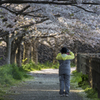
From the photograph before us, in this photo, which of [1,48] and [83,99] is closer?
[83,99]

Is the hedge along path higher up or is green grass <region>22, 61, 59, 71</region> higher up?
the hedge along path

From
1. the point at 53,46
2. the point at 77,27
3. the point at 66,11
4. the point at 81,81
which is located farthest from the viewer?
the point at 53,46

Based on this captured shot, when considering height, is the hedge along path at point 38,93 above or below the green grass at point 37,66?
above

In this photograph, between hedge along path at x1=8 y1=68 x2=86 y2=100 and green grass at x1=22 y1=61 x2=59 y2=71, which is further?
green grass at x1=22 y1=61 x2=59 y2=71

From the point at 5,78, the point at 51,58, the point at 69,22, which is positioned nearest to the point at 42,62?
the point at 51,58

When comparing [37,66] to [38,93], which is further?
[37,66]

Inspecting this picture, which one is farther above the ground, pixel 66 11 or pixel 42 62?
pixel 66 11

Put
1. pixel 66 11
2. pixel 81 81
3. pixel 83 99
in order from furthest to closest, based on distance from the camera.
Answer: pixel 81 81
pixel 66 11
pixel 83 99

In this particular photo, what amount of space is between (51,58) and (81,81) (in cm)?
2413

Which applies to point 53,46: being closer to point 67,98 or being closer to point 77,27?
point 77,27

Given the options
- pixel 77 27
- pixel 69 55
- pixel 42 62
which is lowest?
pixel 42 62

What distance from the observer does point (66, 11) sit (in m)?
11.1

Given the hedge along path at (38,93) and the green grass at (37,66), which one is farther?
the green grass at (37,66)

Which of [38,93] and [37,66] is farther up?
[38,93]
